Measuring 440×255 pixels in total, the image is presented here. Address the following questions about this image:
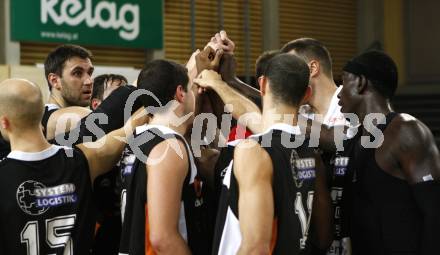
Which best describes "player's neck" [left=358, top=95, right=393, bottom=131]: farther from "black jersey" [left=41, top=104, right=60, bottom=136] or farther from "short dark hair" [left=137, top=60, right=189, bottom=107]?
"black jersey" [left=41, top=104, right=60, bottom=136]

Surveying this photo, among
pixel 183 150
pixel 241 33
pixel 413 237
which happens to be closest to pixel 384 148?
pixel 413 237

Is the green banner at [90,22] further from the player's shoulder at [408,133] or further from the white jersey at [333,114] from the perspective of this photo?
the player's shoulder at [408,133]

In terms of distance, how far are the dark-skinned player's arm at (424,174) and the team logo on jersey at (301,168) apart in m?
0.50

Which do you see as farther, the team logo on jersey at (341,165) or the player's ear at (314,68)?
the player's ear at (314,68)

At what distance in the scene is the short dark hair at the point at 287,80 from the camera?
2.96 m

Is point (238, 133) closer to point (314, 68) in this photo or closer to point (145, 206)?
point (314, 68)

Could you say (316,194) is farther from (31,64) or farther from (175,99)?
(31,64)

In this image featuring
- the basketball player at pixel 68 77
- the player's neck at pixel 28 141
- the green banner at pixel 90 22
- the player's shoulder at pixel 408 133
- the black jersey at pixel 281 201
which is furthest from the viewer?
the green banner at pixel 90 22

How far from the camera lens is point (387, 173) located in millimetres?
3389

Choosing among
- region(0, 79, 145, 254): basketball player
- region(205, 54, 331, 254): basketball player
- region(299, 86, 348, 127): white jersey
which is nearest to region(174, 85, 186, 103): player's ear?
region(205, 54, 331, 254): basketball player

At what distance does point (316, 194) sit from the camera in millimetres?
3287

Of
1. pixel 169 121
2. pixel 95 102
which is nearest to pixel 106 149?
pixel 169 121

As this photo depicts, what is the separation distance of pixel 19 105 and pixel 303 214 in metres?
1.28

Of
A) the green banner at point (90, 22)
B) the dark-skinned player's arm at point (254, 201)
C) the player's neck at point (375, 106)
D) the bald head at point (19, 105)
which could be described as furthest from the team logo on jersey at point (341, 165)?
the green banner at point (90, 22)
